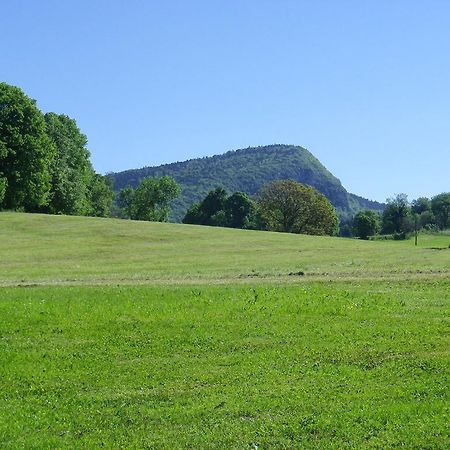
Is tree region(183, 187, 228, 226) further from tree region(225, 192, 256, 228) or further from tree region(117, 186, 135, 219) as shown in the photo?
tree region(117, 186, 135, 219)

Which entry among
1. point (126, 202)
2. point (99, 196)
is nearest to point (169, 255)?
point (99, 196)

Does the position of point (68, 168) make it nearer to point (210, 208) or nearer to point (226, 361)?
point (210, 208)

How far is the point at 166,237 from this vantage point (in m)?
60.8

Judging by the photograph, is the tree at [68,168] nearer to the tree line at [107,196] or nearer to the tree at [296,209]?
the tree line at [107,196]

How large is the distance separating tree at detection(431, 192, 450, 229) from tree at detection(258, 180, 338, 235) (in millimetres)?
62006

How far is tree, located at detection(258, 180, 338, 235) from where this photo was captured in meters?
112

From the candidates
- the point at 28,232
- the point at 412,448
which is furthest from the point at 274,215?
the point at 412,448

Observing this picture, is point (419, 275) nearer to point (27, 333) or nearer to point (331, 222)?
point (27, 333)

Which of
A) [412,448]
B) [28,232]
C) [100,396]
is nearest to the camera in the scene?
[412,448]

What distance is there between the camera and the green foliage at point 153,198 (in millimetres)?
127625

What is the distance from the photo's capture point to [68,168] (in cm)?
8969

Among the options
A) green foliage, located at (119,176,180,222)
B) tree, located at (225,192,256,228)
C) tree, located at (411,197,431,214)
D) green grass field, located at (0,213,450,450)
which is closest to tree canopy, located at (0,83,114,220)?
green foliage, located at (119,176,180,222)

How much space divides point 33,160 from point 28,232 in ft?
58.9

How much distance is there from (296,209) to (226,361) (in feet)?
322
